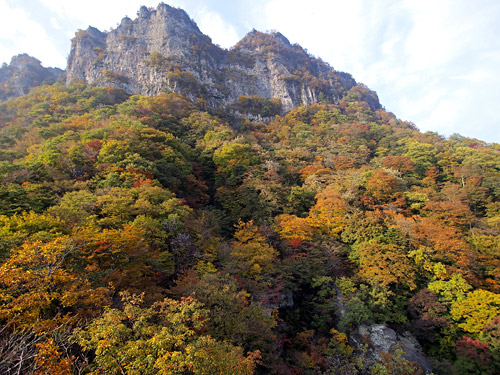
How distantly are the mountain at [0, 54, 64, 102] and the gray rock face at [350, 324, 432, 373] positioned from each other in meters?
79.3

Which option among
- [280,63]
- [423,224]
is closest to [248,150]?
[423,224]

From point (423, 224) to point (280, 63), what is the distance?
193 ft

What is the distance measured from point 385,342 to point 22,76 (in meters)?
86.3

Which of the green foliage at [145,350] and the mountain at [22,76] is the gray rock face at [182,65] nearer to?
the mountain at [22,76]

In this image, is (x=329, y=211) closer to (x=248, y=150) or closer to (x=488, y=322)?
(x=488, y=322)

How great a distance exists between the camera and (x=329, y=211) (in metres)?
21.4

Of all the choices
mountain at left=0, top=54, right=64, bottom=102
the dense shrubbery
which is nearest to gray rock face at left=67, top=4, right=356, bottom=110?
mountain at left=0, top=54, right=64, bottom=102

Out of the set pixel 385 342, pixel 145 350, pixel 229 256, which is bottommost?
pixel 385 342

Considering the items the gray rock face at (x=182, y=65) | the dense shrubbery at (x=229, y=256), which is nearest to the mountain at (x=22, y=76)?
the gray rock face at (x=182, y=65)

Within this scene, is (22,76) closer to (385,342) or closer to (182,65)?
(182,65)

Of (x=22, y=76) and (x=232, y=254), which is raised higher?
(x=22, y=76)

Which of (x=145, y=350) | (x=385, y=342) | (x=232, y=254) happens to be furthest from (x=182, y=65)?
(x=145, y=350)

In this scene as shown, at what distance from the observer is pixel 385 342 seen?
45.5 feet

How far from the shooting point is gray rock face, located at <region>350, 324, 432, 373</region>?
13281 mm
